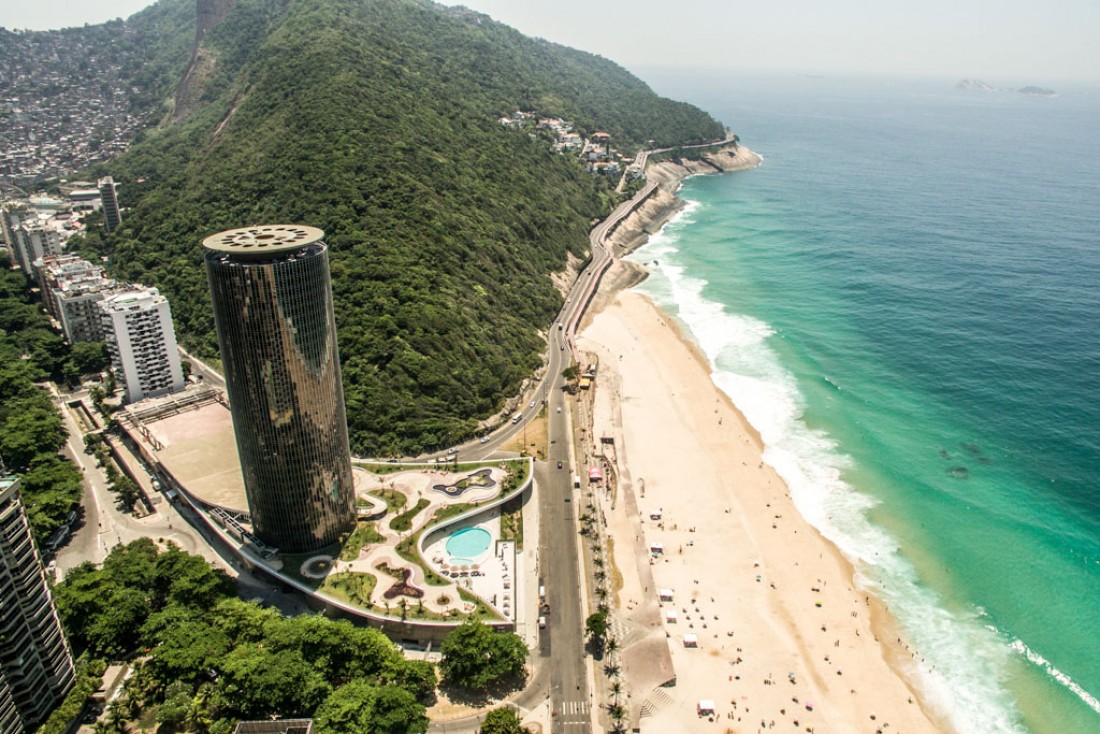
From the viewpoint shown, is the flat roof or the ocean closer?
the ocean

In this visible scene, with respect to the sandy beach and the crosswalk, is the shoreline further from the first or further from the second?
the crosswalk

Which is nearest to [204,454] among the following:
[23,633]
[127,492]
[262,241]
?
[127,492]

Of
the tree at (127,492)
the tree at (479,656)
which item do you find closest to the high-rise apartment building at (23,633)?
the tree at (127,492)

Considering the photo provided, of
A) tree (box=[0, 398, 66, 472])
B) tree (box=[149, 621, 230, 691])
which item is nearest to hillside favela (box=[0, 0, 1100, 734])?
tree (box=[149, 621, 230, 691])

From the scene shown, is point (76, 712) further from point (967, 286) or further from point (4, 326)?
point (967, 286)

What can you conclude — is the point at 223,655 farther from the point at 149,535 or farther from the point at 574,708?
the point at 574,708

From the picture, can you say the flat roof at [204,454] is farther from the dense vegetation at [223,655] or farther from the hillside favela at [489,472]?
the dense vegetation at [223,655]
